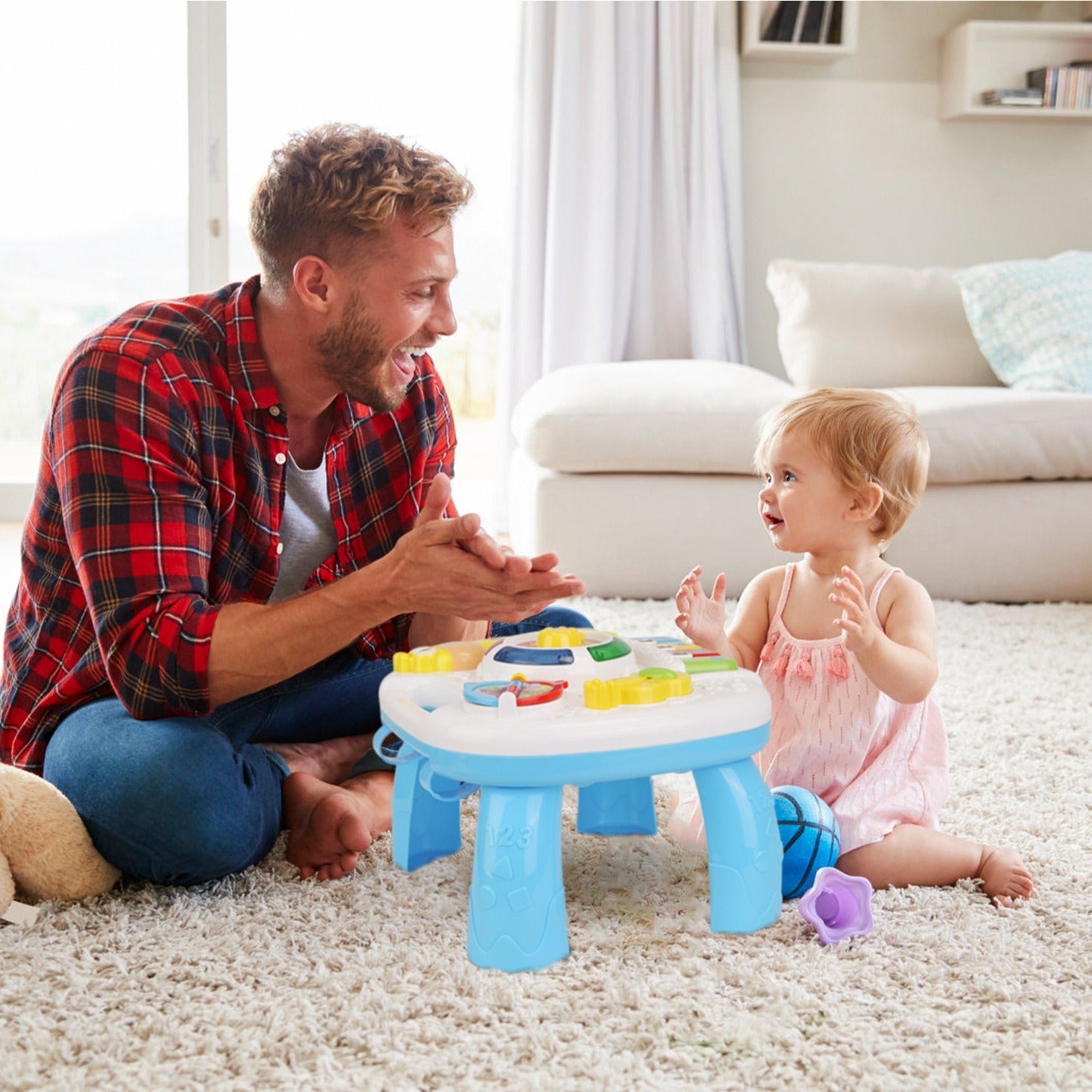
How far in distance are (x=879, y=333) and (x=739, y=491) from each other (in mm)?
822

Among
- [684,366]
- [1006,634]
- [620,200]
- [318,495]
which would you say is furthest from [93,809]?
[620,200]

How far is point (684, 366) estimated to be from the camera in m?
3.13

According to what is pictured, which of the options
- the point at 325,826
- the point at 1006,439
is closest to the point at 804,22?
the point at 1006,439

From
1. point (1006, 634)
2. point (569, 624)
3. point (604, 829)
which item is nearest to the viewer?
point (604, 829)

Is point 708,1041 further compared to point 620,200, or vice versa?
point 620,200

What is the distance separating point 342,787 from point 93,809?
31 centimetres

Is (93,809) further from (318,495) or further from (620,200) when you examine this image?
(620,200)

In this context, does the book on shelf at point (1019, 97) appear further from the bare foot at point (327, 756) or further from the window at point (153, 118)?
the bare foot at point (327, 756)

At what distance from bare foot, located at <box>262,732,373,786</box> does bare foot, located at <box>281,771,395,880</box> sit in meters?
0.10

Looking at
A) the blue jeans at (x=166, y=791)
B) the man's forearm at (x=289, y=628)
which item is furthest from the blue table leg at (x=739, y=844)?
the blue jeans at (x=166, y=791)

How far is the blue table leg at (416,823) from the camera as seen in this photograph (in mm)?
1225

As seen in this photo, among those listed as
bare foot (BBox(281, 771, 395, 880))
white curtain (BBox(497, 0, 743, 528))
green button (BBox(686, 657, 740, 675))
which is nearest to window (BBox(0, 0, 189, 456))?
white curtain (BBox(497, 0, 743, 528))

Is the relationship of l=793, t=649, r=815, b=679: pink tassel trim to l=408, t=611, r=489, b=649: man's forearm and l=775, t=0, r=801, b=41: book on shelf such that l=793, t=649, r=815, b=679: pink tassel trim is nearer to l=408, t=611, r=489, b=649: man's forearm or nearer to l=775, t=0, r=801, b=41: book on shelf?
l=408, t=611, r=489, b=649: man's forearm

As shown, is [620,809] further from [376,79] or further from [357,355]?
[376,79]
